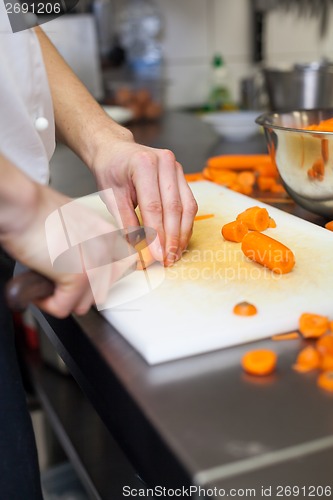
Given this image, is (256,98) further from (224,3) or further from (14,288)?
(14,288)

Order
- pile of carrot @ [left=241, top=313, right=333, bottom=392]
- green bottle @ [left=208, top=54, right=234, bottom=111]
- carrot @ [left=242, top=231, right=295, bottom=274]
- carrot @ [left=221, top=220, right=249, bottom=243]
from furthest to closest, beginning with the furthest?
green bottle @ [left=208, top=54, right=234, bottom=111], carrot @ [left=221, top=220, right=249, bottom=243], carrot @ [left=242, top=231, right=295, bottom=274], pile of carrot @ [left=241, top=313, right=333, bottom=392]

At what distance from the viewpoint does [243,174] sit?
3.95ft

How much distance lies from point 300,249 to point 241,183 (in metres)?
0.41

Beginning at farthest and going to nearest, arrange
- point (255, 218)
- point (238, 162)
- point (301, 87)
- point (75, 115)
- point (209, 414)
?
point (301, 87) → point (238, 162) → point (75, 115) → point (255, 218) → point (209, 414)

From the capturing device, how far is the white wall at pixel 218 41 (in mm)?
2529

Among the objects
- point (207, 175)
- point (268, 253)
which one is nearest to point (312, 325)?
point (268, 253)

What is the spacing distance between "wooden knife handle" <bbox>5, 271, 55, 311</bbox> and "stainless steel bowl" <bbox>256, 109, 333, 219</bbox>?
1.57 feet

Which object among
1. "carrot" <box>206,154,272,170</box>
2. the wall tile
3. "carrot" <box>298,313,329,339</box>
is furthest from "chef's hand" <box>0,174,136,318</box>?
the wall tile

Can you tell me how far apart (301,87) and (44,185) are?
1.22 m

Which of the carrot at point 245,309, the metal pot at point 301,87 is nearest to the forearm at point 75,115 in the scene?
the carrot at point 245,309

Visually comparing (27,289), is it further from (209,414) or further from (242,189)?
(242,189)

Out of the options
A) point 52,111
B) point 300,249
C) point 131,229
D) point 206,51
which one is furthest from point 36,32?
point 206,51

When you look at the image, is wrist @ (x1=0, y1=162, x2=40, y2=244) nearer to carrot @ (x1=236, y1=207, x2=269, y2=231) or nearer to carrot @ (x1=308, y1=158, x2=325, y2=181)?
carrot @ (x1=236, y1=207, x2=269, y2=231)

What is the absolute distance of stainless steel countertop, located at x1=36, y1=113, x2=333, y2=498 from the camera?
17.0 inches
